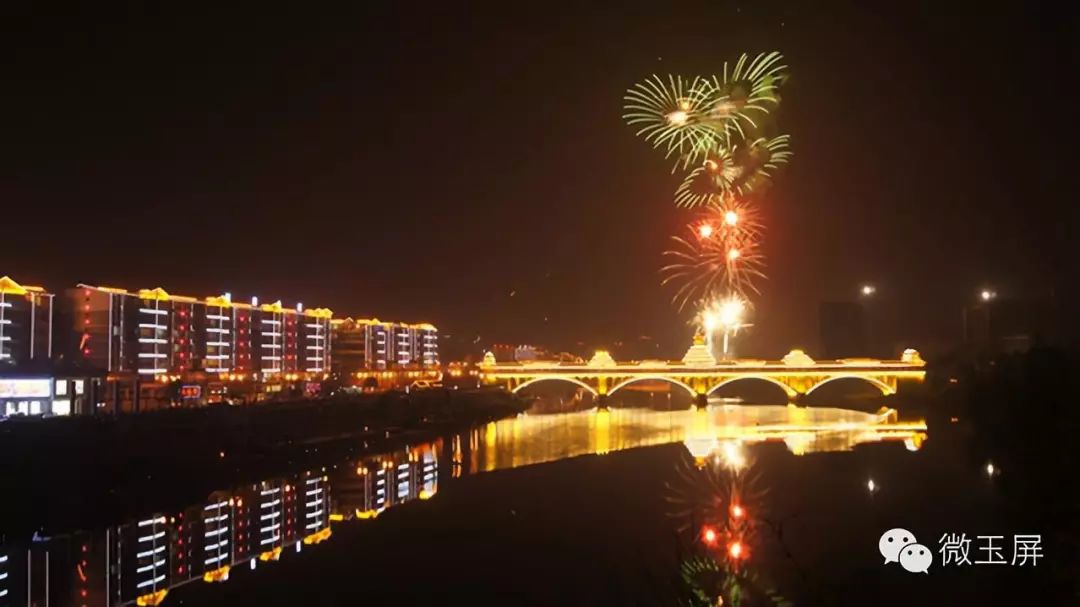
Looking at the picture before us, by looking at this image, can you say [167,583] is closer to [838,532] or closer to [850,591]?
[850,591]

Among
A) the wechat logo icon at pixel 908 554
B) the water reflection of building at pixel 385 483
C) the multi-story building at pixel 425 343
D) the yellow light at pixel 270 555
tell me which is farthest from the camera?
the multi-story building at pixel 425 343

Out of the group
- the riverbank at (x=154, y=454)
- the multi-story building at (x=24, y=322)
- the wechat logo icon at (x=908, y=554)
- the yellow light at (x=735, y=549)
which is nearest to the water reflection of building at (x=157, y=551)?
the riverbank at (x=154, y=454)

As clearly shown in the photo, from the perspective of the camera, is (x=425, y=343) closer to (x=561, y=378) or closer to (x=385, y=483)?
(x=561, y=378)

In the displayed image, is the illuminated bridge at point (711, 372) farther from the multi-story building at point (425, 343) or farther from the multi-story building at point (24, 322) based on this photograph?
the multi-story building at point (24, 322)

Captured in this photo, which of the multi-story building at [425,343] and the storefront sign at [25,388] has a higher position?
the multi-story building at [425,343]

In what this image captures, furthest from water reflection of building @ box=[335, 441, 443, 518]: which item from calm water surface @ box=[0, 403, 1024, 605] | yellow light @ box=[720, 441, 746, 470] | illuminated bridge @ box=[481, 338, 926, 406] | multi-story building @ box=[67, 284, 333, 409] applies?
illuminated bridge @ box=[481, 338, 926, 406]

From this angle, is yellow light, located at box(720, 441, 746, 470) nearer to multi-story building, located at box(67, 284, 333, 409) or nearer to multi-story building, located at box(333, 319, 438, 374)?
multi-story building, located at box(67, 284, 333, 409)
